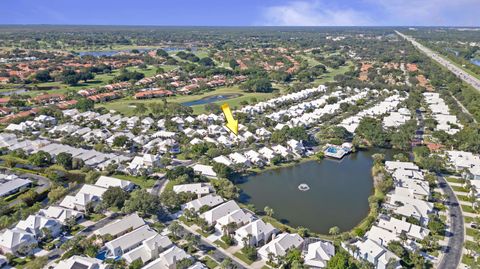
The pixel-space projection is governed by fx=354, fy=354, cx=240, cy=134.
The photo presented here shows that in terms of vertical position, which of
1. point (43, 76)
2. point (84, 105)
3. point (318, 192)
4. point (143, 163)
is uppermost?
point (43, 76)

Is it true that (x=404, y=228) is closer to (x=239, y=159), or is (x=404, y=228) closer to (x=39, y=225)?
(x=239, y=159)

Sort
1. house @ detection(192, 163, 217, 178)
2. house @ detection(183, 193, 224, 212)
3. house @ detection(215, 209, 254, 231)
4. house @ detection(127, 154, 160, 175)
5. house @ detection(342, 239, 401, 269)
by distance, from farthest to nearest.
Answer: house @ detection(127, 154, 160, 175), house @ detection(192, 163, 217, 178), house @ detection(183, 193, 224, 212), house @ detection(215, 209, 254, 231), house @ detection(342, 239, 401, 269)

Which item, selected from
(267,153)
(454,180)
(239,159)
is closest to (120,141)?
(239,159)

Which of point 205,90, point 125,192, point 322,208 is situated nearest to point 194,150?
point 125,192

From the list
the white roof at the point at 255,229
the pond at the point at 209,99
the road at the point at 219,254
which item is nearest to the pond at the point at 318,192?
the white roof at the point at 255,229

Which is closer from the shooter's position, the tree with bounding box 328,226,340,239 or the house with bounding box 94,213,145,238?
the house with bounding box 94,213,145,238

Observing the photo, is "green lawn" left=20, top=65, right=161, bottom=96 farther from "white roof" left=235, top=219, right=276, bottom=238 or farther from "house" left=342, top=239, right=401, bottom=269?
"house" left=342, top=239, right=401, bottom=269

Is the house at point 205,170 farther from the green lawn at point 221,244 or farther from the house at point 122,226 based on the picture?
the green lawn at point 221,244

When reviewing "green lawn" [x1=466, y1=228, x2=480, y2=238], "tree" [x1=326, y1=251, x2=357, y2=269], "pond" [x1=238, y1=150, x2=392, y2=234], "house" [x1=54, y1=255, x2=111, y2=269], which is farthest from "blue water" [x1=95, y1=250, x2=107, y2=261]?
"green lawn" [x1=466, y1=228, x2=480, y2=238]
